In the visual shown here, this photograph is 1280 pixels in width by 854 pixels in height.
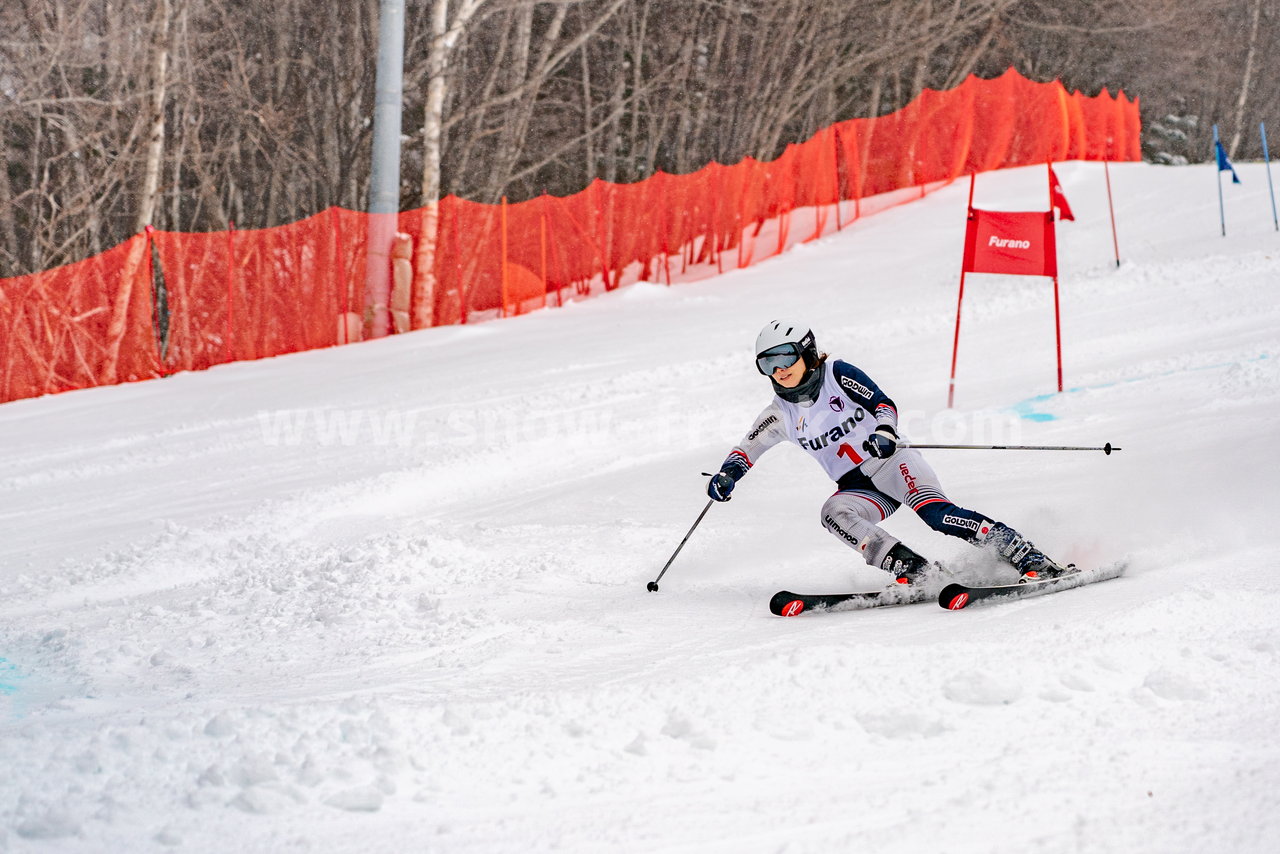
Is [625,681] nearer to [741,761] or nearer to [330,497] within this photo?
[741,761]

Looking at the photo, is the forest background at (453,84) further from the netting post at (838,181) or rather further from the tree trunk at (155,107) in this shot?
the netting post at (838,181)

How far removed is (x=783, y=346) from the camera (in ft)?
18.4

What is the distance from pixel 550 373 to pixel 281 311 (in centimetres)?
435

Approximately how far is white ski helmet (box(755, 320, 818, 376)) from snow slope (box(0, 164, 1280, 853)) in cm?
117

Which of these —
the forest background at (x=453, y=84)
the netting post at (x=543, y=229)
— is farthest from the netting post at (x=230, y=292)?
the netting post at (x=543, y=229)

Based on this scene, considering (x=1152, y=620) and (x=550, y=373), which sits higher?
(x=1152, y=620)

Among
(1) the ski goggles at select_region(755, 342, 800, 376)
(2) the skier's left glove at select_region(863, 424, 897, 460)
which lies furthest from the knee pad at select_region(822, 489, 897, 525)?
(1) the ski goggles at select_region(755, 342, 800, 376)

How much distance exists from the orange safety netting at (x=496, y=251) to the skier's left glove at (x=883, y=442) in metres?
10.1

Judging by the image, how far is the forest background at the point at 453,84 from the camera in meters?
16.3

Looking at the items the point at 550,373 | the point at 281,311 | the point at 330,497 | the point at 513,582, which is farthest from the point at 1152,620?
the point at 281,311

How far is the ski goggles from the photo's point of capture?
221 inches

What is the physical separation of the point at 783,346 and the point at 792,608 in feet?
4.06

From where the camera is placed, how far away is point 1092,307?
12234mm

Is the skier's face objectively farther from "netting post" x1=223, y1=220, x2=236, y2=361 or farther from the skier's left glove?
"netting post" x1=223, y1=220, x2=236, y2=361
